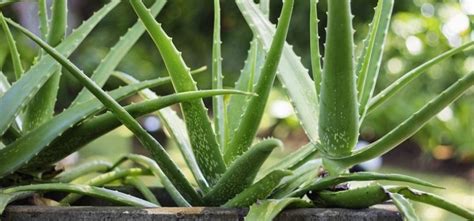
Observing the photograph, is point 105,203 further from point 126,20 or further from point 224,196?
point 126,20

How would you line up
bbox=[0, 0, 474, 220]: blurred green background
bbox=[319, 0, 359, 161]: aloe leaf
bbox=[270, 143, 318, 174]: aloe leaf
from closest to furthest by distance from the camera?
bbox=[319, 0, 359, 161]: aloe leaf → bbox=[270, 143, 318, 174]: aloe leaf → bbox=[0, 0, 474, 220]: blurred green background

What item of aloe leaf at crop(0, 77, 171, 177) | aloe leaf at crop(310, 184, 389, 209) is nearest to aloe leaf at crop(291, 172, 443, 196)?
aloe leaf at crop(310, 184, 389, 209)

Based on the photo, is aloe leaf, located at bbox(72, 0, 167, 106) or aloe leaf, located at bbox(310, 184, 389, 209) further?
aloe leaf, located at bbox(72, 0, 167, 106)

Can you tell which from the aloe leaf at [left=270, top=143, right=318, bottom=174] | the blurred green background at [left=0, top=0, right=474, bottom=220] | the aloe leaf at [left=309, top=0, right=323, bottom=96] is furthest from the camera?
the blurred green background at [left=0, top=0, right=474, bottom=220]

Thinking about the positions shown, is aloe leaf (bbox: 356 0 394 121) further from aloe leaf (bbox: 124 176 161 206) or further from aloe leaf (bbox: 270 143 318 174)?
aloe leaf (bbox: 124 176 161 206)

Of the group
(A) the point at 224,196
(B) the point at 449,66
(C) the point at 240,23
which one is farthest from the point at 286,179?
(C) the point at 240,23

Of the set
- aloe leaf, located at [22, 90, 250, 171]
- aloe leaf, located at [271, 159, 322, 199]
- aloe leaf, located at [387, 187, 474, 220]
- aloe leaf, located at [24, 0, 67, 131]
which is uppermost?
aloe leaf, located at [24, 0, 67, 131]

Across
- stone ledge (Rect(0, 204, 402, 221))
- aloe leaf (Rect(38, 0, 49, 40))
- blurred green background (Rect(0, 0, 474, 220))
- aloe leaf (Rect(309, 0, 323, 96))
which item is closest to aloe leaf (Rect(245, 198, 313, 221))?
stone ledge (Rect(0, 204, 402, 221))

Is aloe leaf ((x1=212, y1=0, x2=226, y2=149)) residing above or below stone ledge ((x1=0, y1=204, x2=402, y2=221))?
above
